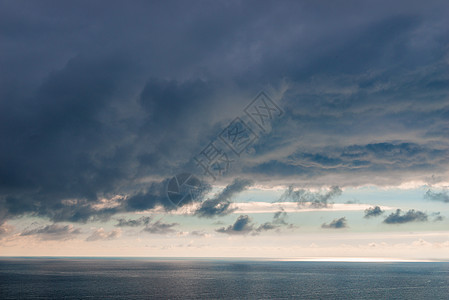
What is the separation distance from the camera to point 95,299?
16288 cm

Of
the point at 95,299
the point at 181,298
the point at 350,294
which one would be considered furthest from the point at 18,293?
the point at 350,294

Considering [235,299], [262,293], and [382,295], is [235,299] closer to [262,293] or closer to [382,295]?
[262,293]

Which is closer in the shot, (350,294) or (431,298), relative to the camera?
(431,298)

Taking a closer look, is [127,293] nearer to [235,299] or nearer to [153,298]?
[153,298]

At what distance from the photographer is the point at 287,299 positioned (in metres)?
168

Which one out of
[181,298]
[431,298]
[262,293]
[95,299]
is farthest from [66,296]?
[431,298]

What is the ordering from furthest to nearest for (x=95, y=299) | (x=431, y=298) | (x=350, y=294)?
1. (x=350, y=294)
2. (x=431, y=298)
3. (x=95, y=299)

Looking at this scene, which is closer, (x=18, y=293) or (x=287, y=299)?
(x=287, y=299)

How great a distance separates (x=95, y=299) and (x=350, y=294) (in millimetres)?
130751

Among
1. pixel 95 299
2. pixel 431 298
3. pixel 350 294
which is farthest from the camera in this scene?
pixel 350 294

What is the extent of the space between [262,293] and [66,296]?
101m

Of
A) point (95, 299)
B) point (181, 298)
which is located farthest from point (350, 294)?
point (95, 299)

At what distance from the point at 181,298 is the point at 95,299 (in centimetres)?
4010

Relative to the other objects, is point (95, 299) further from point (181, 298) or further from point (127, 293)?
point (181, 298)
